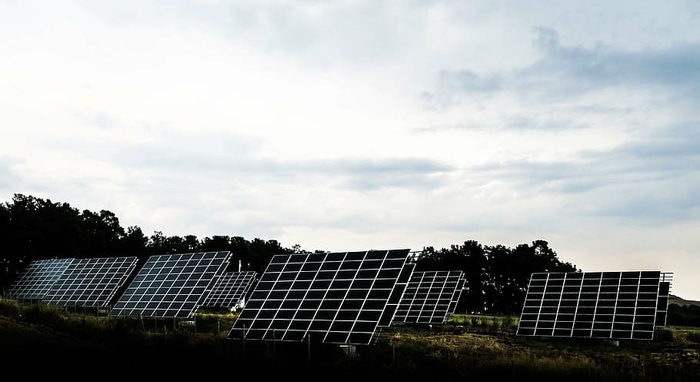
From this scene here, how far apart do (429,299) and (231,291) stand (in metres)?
27.8

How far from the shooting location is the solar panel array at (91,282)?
2277 inches

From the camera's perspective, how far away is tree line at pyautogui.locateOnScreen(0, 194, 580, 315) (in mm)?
97125

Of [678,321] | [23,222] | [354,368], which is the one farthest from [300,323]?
[23,222]

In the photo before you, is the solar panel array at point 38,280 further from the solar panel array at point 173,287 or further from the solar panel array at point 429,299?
the solar panel array at point 429,299

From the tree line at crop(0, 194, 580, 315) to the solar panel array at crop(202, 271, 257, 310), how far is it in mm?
20470

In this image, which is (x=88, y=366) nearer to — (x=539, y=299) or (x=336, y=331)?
(x=336, y=331)

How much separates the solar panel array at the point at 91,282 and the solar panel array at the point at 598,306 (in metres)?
33.6

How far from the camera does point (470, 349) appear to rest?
34031 mm

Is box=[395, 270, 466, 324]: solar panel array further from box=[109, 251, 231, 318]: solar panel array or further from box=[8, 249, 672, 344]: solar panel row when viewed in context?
box=[109, 251, 231, 318]: solar panel array

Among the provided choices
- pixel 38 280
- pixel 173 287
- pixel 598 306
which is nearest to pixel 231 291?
pixel 38 280

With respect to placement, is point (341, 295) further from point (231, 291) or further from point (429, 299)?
point (231, 291)

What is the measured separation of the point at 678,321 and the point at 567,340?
45.4 m

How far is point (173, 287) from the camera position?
4672 cm

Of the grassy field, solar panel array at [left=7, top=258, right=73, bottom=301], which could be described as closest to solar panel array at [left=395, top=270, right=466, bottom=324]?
the grassy field
